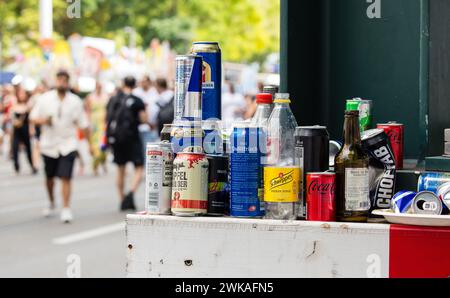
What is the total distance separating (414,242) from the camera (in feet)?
11.5

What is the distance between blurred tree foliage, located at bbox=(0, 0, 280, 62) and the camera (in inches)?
1620

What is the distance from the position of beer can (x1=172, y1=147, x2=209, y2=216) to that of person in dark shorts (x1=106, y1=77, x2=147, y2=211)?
10.3m

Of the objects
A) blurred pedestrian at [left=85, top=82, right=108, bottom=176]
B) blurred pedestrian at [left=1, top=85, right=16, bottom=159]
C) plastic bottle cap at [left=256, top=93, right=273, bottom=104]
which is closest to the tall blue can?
plastic bottle cap at [left=256, top=93, right=273, bottom=104]

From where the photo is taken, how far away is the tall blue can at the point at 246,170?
379 cm

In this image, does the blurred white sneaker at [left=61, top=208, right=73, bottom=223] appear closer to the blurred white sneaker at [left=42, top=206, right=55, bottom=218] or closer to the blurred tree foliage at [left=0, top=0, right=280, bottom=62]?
the blurred white sneaker at [left=42, top=206, right=55, bottom=218]

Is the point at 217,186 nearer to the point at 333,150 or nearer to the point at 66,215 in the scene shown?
the point at 333,150

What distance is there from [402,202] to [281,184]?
46cm

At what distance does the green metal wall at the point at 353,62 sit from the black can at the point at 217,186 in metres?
1.09

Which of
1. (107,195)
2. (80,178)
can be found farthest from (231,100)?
(107,195)

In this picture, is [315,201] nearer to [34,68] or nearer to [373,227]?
[373,227]

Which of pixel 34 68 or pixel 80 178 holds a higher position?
pixel 34 68

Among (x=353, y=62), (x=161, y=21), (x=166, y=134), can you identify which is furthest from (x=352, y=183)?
(x=161, y=21)

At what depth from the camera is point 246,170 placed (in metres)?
3.80
